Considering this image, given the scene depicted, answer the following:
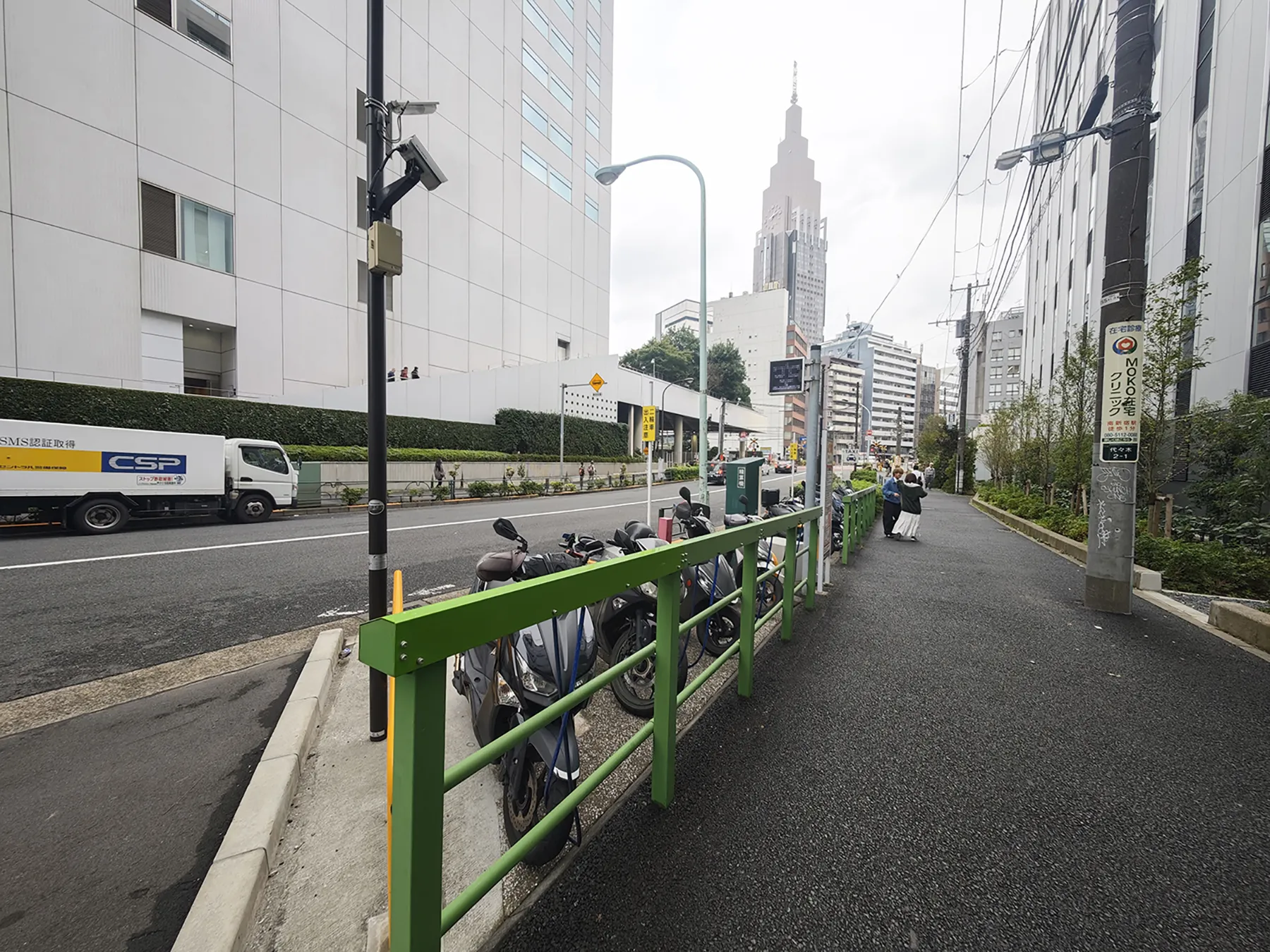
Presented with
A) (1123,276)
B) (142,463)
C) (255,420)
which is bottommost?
(142,463)

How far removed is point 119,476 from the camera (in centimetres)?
940

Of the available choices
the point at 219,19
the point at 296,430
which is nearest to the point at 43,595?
the point at 296,430

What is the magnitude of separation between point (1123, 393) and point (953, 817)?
508cm

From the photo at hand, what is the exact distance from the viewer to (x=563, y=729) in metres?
1.86

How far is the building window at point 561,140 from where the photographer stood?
3331 centimetres

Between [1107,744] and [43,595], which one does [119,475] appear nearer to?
[43,595]

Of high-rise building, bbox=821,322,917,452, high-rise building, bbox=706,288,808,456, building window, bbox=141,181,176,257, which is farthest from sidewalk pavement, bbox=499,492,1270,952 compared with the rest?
high-rise building, bbox=821,322,917,452

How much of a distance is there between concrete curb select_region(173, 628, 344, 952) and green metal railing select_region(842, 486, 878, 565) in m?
6.68

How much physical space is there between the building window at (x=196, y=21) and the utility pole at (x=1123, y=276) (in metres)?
25.3

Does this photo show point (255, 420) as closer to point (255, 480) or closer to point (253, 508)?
point (255, 480)

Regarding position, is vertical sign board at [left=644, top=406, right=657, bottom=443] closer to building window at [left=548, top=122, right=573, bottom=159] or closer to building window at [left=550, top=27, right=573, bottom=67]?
building window at [left=548, top=122, right=573, bottom=159]

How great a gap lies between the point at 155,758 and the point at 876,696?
4.23 metres

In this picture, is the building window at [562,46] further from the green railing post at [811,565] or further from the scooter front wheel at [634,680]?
the scooter front wheel at [634,680]

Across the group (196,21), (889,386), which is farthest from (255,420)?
(889,386)
